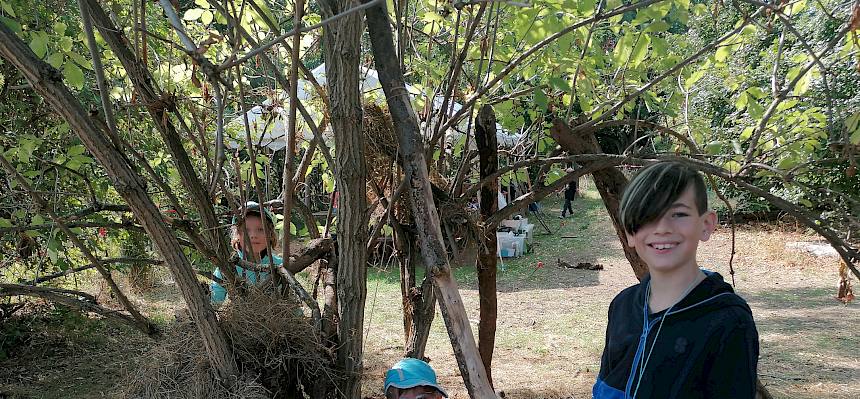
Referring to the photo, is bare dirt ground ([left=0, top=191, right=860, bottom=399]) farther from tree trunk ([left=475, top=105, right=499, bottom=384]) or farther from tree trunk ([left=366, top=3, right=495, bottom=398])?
tree trunk ([left=366, top=3, right=495, bottom=398])


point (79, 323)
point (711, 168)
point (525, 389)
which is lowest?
point (525, 389)

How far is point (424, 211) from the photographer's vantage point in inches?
88.9

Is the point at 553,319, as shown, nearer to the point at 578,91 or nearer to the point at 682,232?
the point at 578,91

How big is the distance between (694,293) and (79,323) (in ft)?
19.1

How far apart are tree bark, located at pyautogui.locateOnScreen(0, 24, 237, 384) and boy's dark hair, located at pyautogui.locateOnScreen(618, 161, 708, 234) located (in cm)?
125

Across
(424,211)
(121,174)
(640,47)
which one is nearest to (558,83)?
(640,47)

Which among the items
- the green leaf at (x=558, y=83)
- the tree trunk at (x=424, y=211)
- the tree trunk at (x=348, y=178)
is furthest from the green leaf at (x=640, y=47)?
the tree trunk at (x=348, y=178)

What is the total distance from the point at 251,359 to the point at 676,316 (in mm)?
1345

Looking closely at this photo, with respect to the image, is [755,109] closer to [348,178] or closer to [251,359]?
[348,178]

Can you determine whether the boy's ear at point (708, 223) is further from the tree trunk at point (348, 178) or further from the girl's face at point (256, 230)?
the girl's face at point (256, 230)

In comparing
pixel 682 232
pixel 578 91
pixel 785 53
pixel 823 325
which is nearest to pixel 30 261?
pixel 578 91

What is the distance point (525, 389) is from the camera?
4.95 meters

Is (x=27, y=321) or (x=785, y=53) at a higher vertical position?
(x=785, y=53)

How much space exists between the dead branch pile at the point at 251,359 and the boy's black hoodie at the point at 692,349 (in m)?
1.08
